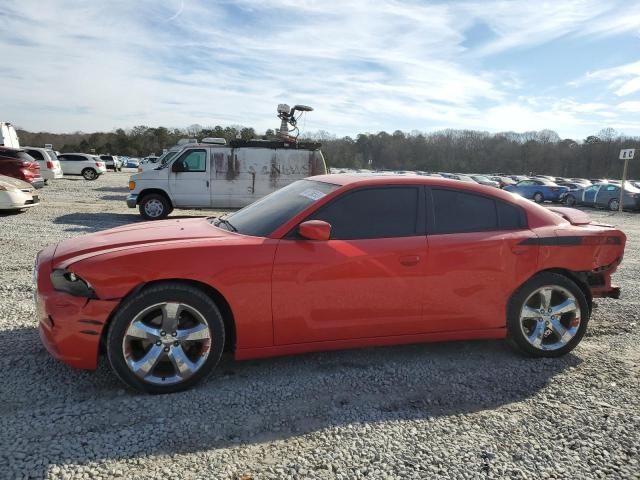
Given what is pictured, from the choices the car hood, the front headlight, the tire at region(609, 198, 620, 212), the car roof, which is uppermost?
the car roof

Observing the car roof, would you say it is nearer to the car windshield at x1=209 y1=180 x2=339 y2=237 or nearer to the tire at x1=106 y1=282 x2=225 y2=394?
the car windshield at x1=209 y1=180 x2=339 y2=237

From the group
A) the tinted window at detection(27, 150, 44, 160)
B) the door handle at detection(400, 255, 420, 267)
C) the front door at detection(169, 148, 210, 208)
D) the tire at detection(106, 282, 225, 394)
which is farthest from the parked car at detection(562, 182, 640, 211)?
the tinted window at detection(27, 150, 44, 160)

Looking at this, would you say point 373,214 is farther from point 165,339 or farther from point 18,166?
point 18,166

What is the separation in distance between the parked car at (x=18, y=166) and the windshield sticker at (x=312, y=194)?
47.0ft

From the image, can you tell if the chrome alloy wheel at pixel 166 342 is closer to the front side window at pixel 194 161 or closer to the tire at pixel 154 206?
the tire at pixel 154 206

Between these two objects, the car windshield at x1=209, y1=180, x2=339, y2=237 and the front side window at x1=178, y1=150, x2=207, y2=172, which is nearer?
the car windshield at x1=209, y1=180, x2=339, y2=237

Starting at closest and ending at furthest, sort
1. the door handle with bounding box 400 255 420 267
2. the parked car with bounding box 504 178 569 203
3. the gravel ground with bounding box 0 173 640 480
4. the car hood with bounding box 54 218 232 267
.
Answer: the gravel ground with bounding box 0 173 640 480 < the car hood with bounding box 54 218 232 267 < the door handle with bounding box 400 255 420 267 < the parked car with bounding box 504 178 569 203

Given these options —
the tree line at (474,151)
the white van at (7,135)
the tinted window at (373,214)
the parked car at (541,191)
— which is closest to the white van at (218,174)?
the tinted window at (373,214)

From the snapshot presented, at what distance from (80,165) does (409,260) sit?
1308 inches

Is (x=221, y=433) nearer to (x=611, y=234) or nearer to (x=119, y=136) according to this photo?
(x=611, y=234)

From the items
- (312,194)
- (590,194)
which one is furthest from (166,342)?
(590,194)

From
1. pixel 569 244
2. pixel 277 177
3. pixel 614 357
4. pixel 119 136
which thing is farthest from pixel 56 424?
pixel 119 136

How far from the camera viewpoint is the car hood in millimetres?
3342

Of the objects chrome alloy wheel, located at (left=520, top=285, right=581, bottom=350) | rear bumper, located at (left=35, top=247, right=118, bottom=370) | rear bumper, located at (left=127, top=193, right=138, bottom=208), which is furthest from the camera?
rear bumper, located at (left=127, top=193, right=138, bottom=208)
